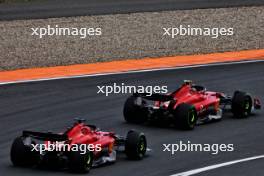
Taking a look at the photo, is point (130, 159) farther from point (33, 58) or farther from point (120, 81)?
point (33, 58)

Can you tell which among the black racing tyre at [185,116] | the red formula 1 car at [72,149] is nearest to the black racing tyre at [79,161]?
the red formula 1 car at [72,149]

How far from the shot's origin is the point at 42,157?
18.7 metres

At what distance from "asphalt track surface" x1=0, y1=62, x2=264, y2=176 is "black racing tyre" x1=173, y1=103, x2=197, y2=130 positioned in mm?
177

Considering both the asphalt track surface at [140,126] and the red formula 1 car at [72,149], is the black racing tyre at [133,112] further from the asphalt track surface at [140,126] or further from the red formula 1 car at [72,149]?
the red formula 1 car at [72,149]

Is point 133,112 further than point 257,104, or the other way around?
point 257,104

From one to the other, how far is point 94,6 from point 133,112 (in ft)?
71.5

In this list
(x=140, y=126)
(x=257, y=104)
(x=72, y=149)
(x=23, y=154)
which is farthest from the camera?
(x=257, y=104)

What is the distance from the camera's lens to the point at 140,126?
2286 cm

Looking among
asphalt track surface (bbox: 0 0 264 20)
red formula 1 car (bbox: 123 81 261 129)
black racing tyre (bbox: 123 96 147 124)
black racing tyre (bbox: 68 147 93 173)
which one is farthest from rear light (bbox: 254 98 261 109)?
asphalt track surface (bbox: 0 0 264 20)

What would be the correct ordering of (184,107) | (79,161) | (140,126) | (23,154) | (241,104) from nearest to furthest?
(79,161)
(23,154)
(184,107)
(140,126)
(241,104)

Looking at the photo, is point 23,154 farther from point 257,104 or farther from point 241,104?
point 257,104

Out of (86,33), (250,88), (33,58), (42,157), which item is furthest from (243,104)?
(86,33)

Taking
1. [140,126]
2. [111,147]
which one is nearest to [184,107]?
[140,126]

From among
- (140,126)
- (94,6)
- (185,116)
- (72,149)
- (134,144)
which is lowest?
(140,126)
